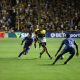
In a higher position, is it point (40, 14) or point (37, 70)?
point (37, 70)

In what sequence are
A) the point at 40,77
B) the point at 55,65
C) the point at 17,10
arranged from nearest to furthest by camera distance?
1. the point at 40,77
2. the point at 55,65
3. the point at 17,10

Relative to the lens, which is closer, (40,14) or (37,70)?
(37,70)

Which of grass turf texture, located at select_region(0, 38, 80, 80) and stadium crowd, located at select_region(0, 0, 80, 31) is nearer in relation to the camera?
grass turf texture, located at select_region(0, 38, 80, 80)

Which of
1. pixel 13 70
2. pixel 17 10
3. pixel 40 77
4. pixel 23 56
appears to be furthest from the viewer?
pixel 17 10

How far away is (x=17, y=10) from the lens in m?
44.4

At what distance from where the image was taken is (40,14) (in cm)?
4441

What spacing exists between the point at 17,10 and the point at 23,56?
21701 mm

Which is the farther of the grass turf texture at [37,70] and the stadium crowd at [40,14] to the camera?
the stadium crowd at [40,14]

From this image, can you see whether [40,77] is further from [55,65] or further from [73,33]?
[73,33]

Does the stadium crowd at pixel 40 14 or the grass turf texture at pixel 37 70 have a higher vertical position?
the grass turf texture at pixel 37 70

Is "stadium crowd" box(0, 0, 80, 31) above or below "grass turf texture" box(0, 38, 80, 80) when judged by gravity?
below

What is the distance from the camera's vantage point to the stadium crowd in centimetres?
4350

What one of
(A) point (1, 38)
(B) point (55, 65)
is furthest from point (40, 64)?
(A) point (1, 38)

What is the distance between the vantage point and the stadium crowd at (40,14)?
43.5m
